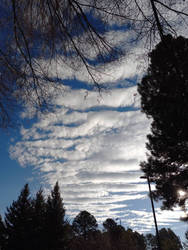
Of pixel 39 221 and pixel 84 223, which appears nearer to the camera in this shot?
pixel 39 221

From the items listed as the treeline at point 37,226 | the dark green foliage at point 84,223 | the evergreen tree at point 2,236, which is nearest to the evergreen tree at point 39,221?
the treeline at point 37,226

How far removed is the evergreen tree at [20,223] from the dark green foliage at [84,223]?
28.5 metres

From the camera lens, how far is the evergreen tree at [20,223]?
62.5 feet

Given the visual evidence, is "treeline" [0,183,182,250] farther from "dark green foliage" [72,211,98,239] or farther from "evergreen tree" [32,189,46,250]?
"dark green foliage" [72,211,98,239]

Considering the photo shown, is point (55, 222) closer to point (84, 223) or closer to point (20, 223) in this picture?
point (20, 223)

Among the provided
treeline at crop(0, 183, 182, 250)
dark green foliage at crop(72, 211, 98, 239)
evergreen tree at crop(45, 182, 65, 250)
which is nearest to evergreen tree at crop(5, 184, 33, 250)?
treeline at crop(0, 183, 182, 250)

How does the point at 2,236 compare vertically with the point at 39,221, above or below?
below

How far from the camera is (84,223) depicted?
151 feet

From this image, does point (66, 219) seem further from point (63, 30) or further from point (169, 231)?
point (169, 231)

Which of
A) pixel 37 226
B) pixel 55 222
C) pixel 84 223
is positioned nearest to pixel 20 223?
pixel 37 226

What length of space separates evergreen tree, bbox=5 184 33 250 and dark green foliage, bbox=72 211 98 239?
2851 cm

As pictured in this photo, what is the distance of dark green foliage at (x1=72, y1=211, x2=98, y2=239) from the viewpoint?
149 ft

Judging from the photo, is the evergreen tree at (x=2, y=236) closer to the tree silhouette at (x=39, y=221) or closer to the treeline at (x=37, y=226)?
the treeline at (x=37, y=226)

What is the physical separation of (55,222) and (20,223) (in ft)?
12.4
